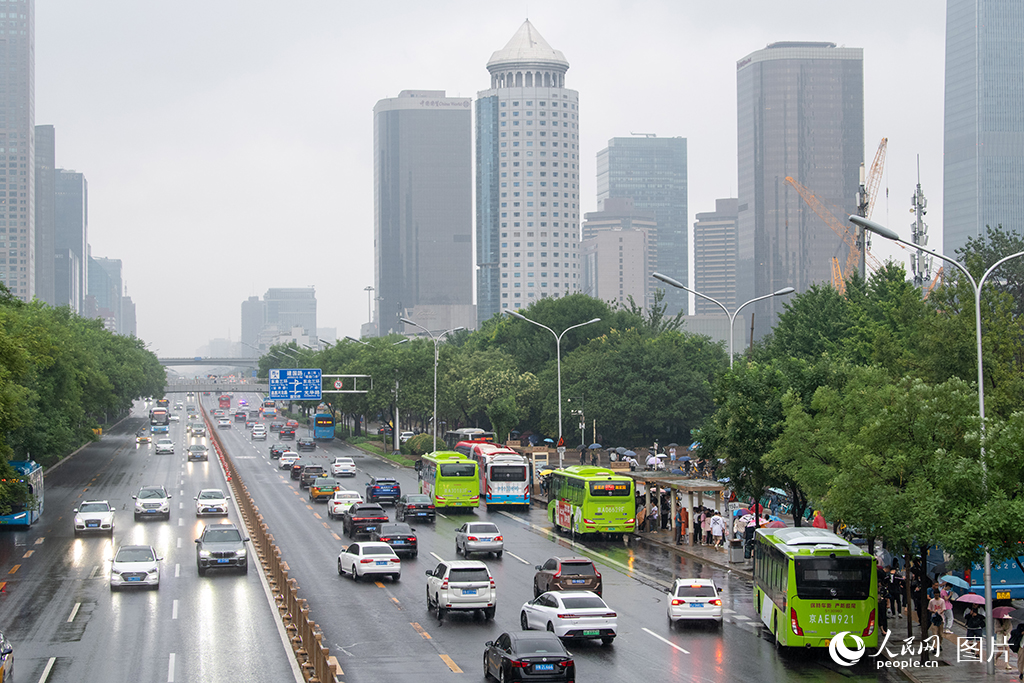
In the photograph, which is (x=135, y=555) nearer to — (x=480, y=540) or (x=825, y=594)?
(x=480, y=540)

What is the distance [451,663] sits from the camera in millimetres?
25641

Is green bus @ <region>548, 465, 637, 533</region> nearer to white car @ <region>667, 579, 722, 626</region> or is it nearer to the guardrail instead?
the guardrail

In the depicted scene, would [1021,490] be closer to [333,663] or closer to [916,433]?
[916,433]

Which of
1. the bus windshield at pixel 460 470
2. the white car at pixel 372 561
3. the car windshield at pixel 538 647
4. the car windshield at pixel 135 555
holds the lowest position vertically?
the white car at pixel 372 561

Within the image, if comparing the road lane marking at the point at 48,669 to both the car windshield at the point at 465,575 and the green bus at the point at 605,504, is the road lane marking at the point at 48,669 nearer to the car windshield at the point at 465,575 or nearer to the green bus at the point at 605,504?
the car windshield at the point at 465,575

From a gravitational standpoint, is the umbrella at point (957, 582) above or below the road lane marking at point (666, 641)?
above

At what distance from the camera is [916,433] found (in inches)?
1040

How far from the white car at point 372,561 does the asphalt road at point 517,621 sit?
48cm

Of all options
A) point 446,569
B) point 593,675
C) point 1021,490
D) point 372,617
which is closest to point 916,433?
point 1021,490

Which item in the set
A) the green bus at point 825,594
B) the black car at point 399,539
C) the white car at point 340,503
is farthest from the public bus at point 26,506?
the green bus at point 825,594

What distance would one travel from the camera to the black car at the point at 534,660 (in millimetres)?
22375

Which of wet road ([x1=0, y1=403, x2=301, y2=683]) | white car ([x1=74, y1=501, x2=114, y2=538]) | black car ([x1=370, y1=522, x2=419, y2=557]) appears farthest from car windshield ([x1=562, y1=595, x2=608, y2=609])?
white car ([x1=74, y1=501, x2=114, y2=538])

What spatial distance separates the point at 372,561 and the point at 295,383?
7056 cm

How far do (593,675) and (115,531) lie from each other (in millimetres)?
35150
